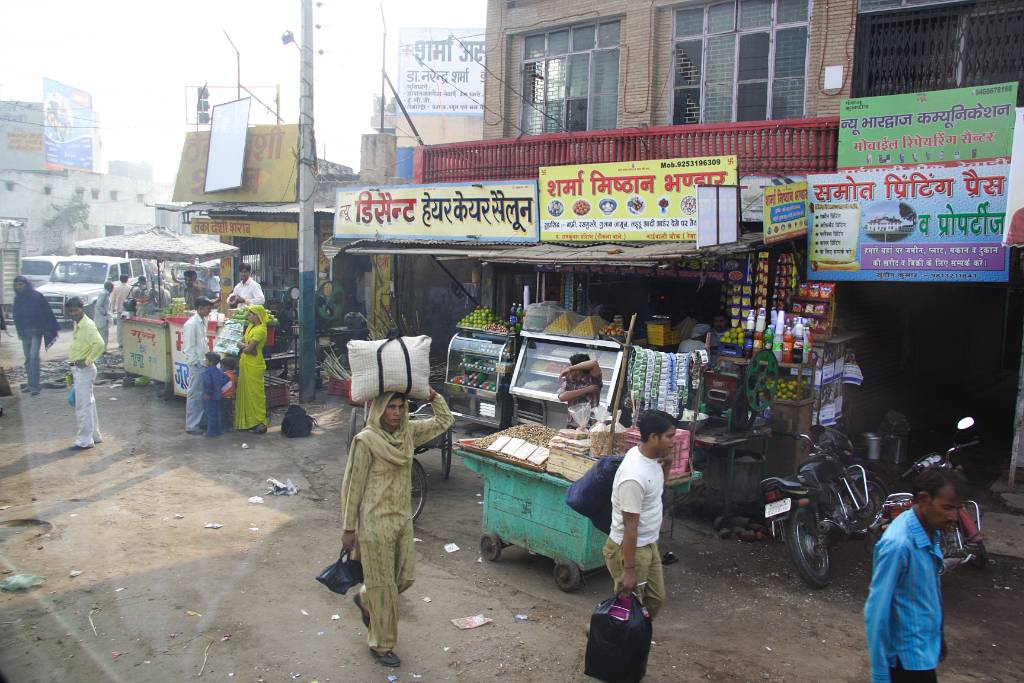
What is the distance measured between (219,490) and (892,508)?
258 inches

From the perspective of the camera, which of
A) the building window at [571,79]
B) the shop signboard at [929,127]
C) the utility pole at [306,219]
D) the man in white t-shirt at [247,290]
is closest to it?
the shop signboard at [929,127]

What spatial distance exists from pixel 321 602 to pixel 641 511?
274 cm

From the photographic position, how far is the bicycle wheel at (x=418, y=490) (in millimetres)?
7832

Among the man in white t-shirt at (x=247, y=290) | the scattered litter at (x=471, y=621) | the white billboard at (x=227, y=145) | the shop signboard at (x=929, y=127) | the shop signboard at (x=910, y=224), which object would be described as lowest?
the scattered litter at (x=471, y=621)

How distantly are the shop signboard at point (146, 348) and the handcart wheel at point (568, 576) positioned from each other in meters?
9.17

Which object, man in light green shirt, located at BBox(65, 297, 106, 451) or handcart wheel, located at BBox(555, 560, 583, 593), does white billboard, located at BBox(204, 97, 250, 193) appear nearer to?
man in light green shirt, located at BBox(65, 297, 106, 451)

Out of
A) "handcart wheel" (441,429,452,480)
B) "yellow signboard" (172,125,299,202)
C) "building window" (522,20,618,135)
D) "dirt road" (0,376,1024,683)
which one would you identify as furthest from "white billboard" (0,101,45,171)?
"handcart wheel" (441,429,452,480)

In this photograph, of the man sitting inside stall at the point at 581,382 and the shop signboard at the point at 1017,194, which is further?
the man sitting inside stall at the point at 581,382

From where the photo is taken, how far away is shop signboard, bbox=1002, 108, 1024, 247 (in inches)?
306

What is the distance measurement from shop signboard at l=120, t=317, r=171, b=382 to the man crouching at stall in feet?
30.9

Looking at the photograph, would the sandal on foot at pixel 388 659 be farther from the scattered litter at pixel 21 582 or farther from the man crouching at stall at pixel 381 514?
the scattered litter at pixel 21 582

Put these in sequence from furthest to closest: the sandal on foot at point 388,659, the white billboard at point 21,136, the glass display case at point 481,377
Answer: the white billboard at point 21,136, the glass display case at point 481,377, the sandal on foot at point 388,659

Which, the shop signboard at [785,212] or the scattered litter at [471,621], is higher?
the shop signboard at [785,212]

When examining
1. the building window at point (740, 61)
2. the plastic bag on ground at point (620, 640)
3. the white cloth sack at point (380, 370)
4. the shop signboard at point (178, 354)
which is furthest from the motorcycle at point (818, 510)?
the shop signboard at point (178, 354)
